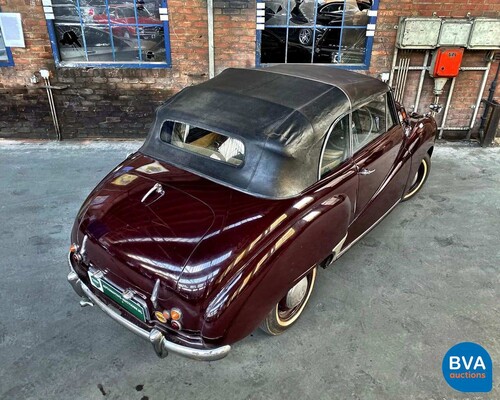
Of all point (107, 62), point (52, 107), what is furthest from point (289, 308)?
point (52, 107)

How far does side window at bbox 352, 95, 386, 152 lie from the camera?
3.21 metres

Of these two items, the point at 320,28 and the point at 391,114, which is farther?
the point at 320,28

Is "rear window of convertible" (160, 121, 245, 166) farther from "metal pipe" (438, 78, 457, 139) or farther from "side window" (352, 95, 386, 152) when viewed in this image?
"metal pipe" (438, 78, 457, 139)

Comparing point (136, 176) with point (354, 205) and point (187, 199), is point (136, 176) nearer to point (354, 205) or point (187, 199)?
point (187, 199)

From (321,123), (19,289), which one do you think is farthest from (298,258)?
→ (19,289)

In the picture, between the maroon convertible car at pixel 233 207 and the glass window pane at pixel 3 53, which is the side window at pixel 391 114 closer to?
the maroon convertible car at pixel 233 207

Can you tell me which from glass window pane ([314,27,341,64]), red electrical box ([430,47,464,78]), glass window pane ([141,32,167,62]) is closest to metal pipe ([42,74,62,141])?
glass window pane ([141,32,167,62])

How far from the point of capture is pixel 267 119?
9.19ft

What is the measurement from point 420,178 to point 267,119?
108 inches

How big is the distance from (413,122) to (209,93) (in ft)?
7.46

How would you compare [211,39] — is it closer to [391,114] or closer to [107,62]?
[107,62]

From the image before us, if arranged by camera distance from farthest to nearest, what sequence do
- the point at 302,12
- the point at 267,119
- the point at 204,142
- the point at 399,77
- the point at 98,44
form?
the point at 399,77 < the point at 98,44 < the point at 302,12 < the point at 204,142 < the point at 267,119

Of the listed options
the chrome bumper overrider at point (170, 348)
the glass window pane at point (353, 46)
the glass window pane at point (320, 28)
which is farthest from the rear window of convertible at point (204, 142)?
the glass window pane at point (353, 46)

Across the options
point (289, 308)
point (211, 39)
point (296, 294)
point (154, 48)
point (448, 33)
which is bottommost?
point (289, 308)
